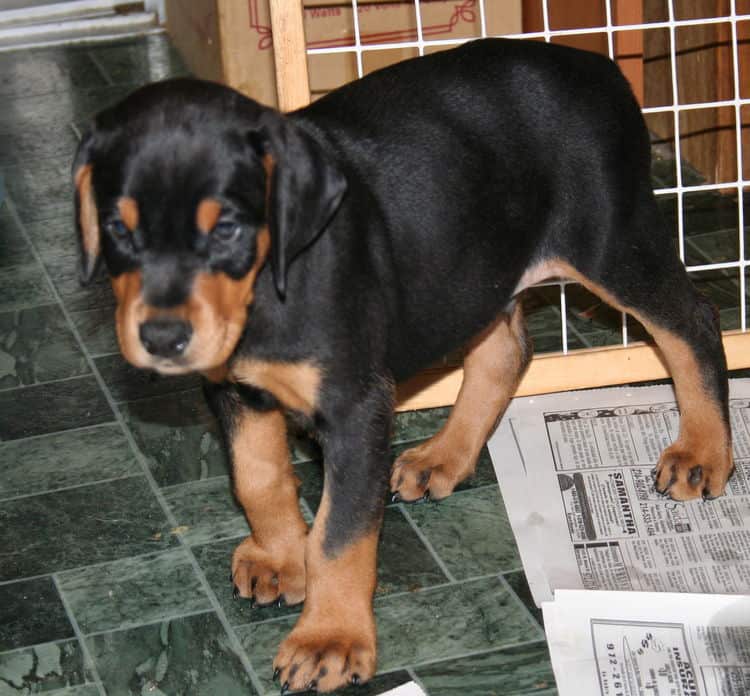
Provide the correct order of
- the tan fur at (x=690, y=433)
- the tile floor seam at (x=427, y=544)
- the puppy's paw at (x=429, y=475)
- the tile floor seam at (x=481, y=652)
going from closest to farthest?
the tile floor seam at (x=481, y=652)
the tile floor seam at (x=427, y=544)
the tan fur at (x=690, y=433)
the puppy's paw at (x=429, y=475)

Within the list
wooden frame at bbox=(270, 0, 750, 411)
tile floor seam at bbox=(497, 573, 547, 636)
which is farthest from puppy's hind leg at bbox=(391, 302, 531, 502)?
tile floor seam at bbox=(497, 573, 547, 636)

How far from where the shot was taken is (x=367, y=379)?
2.89 metres

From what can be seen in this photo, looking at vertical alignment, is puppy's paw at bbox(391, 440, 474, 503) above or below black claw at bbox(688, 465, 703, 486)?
below

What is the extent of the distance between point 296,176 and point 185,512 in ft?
4.40

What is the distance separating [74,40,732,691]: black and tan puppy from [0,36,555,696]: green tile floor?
0.14 metres

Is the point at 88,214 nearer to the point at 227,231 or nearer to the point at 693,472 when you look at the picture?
the point at 227,231

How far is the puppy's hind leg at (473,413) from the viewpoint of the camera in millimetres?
3646

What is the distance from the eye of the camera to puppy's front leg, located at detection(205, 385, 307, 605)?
3145 millimetres

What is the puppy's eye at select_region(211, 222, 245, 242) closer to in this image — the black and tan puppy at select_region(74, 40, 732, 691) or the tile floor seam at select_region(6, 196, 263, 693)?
the black and tan puppy at select_region(74, 40, 732, 691)

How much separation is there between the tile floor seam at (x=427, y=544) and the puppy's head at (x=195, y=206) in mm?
979

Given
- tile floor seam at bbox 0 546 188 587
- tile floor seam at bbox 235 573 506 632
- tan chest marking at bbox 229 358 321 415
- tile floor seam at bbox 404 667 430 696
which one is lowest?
tile floor seam at bbox 0 546 188 587

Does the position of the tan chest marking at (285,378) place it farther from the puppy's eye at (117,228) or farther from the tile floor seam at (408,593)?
the tile floor seam at (408,593)

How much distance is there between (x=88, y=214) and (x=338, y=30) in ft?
9.10

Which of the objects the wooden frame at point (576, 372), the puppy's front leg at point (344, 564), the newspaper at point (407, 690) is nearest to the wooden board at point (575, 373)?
the wooden frame at point (576, 372)
